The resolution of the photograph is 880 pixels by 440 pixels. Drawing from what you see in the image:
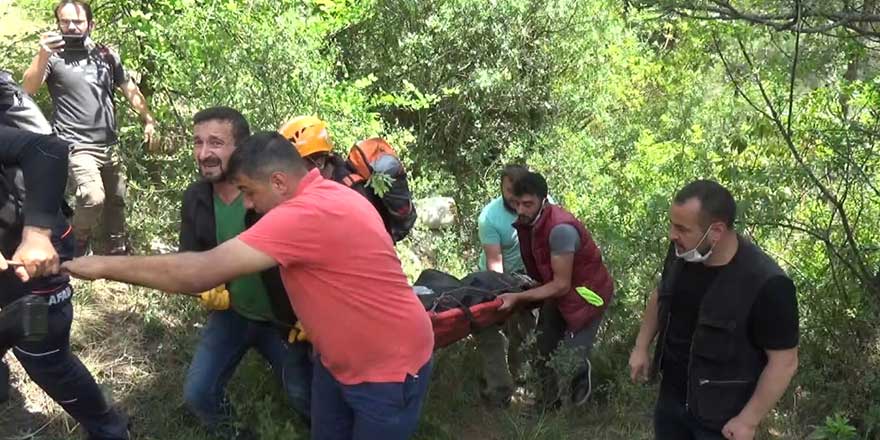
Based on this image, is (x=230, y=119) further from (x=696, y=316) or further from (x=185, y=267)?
(x=696, y=316)

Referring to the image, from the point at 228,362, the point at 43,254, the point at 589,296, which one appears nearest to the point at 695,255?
the point at 589,296

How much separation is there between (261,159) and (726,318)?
5.48 ft

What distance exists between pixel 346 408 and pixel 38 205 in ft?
4.36

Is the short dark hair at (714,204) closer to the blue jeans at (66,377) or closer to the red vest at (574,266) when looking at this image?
the red vest at (574,266)

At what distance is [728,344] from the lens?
2.80 m

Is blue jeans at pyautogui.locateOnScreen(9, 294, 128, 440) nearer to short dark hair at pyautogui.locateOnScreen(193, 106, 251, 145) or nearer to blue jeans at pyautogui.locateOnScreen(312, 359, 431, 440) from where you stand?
short dark hair at pyautogui.locateOnScreen(193, 106, 251, 145)

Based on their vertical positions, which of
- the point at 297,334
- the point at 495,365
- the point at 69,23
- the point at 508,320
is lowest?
the point at 495,365

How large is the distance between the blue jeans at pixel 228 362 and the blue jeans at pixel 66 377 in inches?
14.2

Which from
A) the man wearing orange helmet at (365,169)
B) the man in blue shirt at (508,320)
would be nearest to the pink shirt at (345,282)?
the man wearing orange helmet at (365,169)

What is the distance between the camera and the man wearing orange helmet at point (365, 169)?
11.8 ft

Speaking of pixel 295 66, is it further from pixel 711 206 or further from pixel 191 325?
pixel 711 206

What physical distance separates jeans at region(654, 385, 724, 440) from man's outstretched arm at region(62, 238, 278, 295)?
170 cm

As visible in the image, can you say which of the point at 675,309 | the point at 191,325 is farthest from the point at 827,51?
the point at 191,325

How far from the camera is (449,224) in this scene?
23.9 ft
